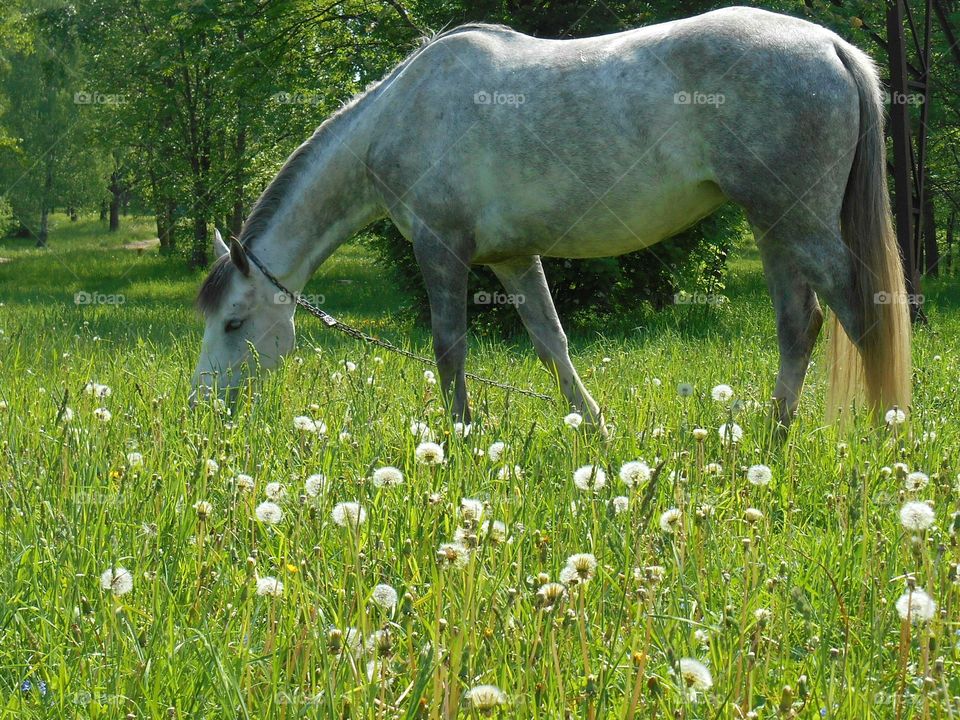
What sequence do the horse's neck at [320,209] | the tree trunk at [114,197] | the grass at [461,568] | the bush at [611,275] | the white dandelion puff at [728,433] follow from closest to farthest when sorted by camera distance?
the grass at [461,568]
the white dandelion puff at [728,433]
the horse's neck at [320,209]
the bush at [611,275]
the tree trunk at [114,197]

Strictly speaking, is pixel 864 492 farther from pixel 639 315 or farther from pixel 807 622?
pixel 639 315

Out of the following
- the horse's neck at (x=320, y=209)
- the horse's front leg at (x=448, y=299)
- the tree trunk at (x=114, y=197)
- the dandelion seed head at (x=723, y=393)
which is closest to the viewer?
the dandelion seed head at (x=723, y=393)

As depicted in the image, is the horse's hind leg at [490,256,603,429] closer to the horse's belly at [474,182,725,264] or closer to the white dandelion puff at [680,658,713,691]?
the horse's belly at [474,182,725,264]

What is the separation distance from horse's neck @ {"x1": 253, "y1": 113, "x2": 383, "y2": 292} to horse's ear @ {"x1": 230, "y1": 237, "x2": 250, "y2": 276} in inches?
6.2

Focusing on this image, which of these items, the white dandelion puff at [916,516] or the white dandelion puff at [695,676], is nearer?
the white dandelion puff at [695,676]

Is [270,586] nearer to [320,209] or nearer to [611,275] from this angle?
[320,209]

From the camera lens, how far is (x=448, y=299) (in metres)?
5.10

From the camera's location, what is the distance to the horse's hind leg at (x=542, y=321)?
5.45 metres

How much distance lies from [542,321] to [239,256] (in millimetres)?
1760

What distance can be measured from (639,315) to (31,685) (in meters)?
9.96

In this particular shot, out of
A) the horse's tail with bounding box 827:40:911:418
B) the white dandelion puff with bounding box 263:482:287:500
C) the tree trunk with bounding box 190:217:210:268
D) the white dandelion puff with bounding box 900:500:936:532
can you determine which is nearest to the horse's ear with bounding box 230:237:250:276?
the white dandelion puff with bounding box 263:482:287:500

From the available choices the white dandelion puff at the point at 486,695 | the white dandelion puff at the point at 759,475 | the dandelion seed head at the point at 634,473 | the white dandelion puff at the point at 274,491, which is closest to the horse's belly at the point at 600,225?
the white dandelion puff at the point at 759,475

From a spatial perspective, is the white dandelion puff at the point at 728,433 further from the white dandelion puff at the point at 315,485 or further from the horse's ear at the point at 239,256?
the horse's ear at the point at 239,256

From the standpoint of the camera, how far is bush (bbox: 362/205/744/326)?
10492 mm
